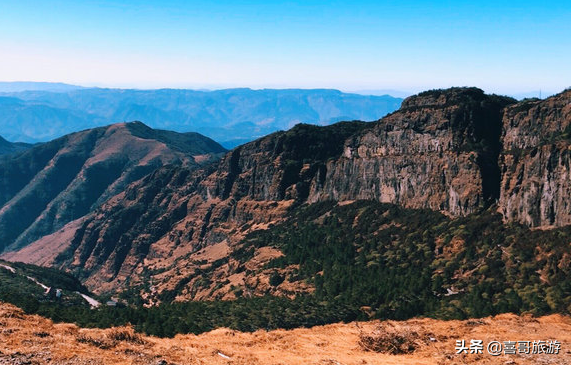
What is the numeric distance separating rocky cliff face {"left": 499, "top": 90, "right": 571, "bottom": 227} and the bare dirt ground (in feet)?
187

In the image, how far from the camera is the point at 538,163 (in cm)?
12044

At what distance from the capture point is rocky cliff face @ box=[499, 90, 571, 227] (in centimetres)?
11294

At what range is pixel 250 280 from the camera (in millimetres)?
143375

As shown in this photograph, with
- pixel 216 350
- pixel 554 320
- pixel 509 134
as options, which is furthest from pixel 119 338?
pixel 509 134

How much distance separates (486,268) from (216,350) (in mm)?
76030

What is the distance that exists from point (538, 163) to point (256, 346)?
9421 centimetres

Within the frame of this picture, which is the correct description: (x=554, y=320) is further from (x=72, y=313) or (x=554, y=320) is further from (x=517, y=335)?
(x=72, y=313)

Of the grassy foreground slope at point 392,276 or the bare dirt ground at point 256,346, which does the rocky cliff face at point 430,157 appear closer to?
the grassy foreground slope at point 392,276

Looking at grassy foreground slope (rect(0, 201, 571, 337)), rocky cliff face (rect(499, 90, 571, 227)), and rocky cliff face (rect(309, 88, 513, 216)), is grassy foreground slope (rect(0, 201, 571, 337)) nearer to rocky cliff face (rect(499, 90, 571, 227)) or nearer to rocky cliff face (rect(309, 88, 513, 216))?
rocky cliff face (rect(499, 90, 571, 227))

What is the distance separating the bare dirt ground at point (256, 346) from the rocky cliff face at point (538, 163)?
5713cm

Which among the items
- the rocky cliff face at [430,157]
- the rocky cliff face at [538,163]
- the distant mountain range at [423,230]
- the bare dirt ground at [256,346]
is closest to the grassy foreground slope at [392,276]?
the distant mountain range at [423,230]

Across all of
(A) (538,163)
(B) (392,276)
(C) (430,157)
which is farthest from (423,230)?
(A) (538,163)

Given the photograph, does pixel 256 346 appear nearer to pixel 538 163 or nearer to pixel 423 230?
pixel 423 230

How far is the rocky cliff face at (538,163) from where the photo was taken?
371 ft
